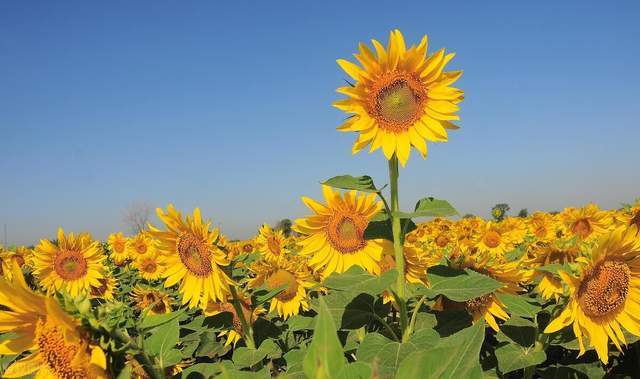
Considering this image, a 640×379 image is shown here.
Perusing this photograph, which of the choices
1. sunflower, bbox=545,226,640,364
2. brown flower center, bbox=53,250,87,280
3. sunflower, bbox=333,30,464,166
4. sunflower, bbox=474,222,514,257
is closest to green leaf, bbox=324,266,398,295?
sunflower, bbox=333,30,464,166

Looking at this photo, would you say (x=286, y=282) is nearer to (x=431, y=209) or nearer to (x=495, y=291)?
(x=495, y=291)

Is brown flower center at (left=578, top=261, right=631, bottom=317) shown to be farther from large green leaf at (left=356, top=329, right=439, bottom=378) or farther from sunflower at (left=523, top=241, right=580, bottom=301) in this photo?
large green leaf at (left=356, top=329, right=439, bottom=378)

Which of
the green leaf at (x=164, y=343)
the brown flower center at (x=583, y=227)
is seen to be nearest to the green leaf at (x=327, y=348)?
the green leaf at (x=164, y=343)

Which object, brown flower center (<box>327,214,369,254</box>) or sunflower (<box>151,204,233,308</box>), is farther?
brown flower center (<box>327,214,369,254</box>)

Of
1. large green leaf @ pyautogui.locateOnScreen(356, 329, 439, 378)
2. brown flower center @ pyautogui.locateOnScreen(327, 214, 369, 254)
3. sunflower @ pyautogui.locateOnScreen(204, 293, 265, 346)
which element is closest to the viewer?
large green leaf @ pyautogui.locateOnScreen(356, 329, 439, 378)

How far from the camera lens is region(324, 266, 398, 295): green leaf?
248 cm

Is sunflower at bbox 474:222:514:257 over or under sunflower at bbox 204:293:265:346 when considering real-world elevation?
under

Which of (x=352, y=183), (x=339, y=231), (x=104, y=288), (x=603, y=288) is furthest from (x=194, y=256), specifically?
(x=104, y=288)

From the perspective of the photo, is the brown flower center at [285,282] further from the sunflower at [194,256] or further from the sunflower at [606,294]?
the sunflower at [606,294]

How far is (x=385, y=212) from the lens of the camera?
2.80m

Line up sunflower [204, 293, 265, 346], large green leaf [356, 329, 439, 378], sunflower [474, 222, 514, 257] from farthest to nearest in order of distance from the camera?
sunflower [474, 222, 514, 257] < sunflower [204, 293, 265, 346] < large green leaf [356, 329, 439, 378]

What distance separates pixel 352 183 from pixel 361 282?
1.87 feet

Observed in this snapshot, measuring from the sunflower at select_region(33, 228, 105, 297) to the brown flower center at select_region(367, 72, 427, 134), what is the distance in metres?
5.44

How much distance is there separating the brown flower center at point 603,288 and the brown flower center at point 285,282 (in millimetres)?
2935
